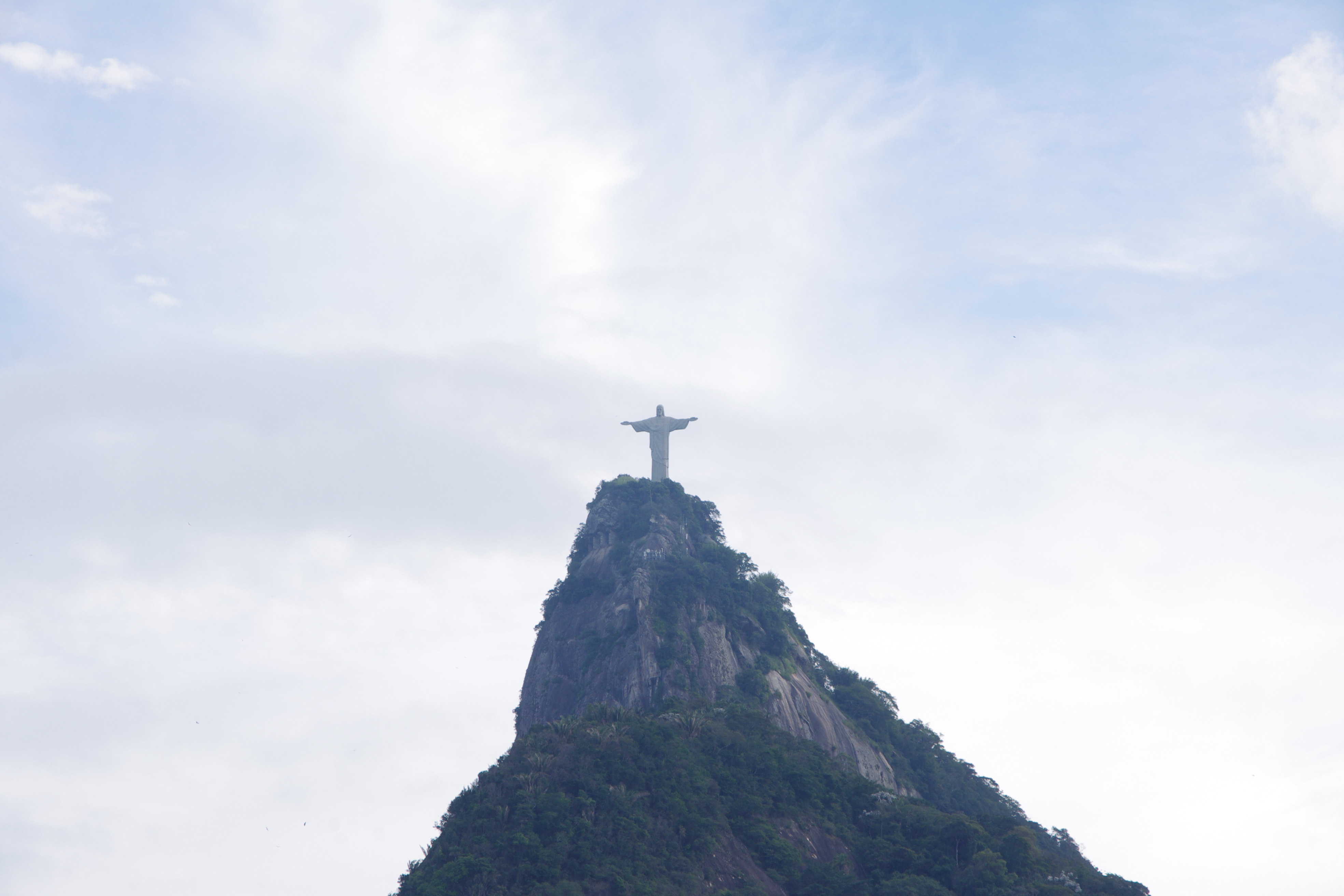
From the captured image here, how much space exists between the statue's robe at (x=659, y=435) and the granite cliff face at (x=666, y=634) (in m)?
1.40

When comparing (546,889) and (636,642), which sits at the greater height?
(636,642)

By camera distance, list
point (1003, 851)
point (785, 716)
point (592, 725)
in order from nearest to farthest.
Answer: point (1003, 851), point (592, 725), point (785, 716)

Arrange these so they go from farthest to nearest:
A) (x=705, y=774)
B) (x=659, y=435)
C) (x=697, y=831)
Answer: (x=659, y=435)
(x=705, y=774)
(x=697, y=831)

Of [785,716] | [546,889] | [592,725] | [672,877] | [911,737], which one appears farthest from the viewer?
[911,737]

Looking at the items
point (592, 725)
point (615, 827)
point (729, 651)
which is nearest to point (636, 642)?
point (729, 651)

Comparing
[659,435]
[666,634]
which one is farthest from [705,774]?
[659,435]

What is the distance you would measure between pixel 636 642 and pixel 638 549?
8203mm

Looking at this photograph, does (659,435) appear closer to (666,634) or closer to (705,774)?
(666,634)

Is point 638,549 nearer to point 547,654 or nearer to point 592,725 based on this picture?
point 547,654

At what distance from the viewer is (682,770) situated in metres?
46.2

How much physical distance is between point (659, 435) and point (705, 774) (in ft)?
105

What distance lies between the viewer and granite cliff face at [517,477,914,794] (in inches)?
2432

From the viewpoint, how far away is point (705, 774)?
154 ft

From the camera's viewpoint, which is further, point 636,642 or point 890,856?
point 636,642
